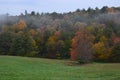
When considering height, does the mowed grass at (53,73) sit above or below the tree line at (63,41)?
above

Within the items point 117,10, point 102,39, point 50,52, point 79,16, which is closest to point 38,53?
point 50,52

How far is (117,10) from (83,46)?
213 ft

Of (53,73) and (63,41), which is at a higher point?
(53,73)

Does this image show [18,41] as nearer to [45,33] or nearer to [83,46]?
[45,33]

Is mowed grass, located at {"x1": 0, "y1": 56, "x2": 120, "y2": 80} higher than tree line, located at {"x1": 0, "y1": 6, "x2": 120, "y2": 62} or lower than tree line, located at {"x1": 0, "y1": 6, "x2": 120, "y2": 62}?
higher

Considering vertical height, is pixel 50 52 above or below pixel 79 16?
Answer: below

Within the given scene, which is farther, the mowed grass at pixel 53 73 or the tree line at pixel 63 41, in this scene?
the tree line at pixel 63 41

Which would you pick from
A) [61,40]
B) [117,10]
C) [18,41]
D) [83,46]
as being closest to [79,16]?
[117,10]

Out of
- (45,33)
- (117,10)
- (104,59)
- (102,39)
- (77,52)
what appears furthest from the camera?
(117,10)

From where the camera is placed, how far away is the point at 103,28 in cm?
8431

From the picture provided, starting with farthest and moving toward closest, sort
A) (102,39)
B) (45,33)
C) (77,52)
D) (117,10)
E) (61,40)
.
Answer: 1. (117,10)
2. (45,33)
3. (61,40)
4. (102,39)
5. (77,52)

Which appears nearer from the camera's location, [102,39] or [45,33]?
[102,39]

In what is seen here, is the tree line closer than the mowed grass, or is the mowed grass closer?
the mowed grass

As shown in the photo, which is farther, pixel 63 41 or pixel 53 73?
pixel 63 41
